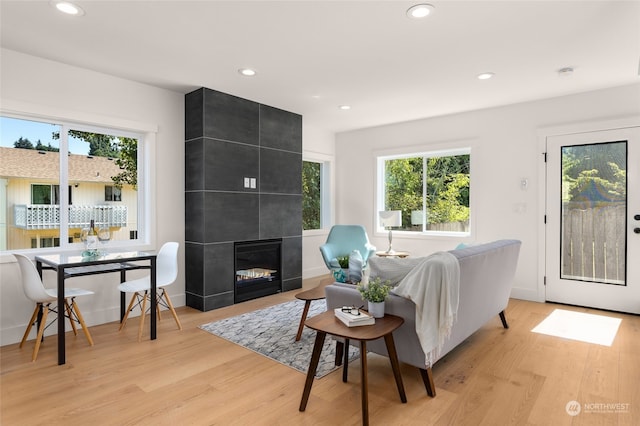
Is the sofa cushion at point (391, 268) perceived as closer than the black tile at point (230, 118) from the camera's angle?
Yes

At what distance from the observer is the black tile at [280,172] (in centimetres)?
486

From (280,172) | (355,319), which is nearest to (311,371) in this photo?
(355,319)

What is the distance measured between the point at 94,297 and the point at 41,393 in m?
1.47

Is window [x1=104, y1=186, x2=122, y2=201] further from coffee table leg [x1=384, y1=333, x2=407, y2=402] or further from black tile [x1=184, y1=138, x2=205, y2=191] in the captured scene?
coffee table leg [x1=384, y1=333, x2=407, y2=402]

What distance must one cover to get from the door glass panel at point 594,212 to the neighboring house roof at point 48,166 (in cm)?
530

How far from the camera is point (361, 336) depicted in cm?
195

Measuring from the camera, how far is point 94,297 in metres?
3.71

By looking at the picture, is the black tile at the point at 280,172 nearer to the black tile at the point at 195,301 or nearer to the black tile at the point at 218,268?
the black tile at the point at 218,268

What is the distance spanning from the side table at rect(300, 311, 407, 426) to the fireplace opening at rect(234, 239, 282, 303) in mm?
2450

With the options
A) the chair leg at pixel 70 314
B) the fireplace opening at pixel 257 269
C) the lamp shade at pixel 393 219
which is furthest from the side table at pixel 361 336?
the lamp shade at pixel 393 219

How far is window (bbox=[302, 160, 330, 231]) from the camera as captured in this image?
622 cm

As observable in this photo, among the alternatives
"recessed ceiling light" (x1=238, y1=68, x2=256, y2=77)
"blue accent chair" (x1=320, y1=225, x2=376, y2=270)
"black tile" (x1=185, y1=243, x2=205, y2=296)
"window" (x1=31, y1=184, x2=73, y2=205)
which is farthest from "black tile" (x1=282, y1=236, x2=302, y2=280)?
"window" (x1=31, y1=184, x2=73, y2=205)

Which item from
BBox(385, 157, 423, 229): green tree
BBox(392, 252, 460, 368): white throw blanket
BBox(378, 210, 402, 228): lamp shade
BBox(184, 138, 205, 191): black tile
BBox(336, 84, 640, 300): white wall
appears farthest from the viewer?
BBox(385, 157, 423, 229): green tree

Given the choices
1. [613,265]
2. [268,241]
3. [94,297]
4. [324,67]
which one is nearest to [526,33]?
[324,67]
